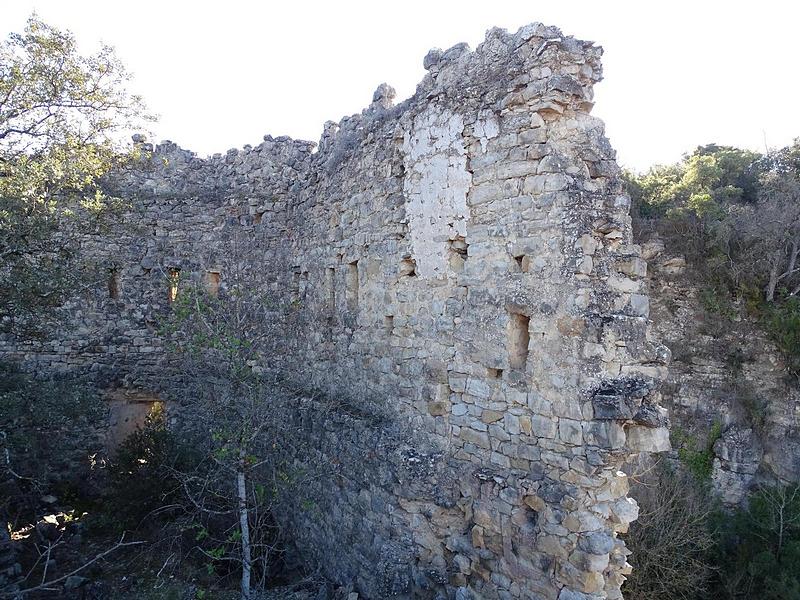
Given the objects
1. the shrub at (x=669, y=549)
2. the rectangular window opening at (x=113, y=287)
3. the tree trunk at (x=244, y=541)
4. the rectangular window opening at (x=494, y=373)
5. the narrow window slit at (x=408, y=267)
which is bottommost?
the shrub at (x=669, y=549)

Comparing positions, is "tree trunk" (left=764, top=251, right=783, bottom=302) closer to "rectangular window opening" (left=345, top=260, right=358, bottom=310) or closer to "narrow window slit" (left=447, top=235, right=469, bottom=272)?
"rectangular window opening" (left=345, top=260, right=358, bottom=310)

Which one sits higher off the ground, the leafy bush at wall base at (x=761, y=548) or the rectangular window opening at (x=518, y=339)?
the rectangular window opening at (x=518, y=339)

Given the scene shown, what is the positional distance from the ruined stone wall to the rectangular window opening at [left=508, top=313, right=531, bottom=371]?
2cm

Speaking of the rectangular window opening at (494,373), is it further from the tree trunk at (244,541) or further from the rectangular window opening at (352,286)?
the tree trunk at (244,541)

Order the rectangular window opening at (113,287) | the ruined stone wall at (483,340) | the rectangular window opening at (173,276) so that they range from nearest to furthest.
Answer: the ruined stone wall at (483,340) → the rectangular window opening at (173,276) → the rectangular window opening at (113,287)

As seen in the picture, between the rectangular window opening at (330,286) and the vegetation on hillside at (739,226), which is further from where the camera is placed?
the vegetation on hillside at (739,226)

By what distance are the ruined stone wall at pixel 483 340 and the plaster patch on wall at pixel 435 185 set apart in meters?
0.02

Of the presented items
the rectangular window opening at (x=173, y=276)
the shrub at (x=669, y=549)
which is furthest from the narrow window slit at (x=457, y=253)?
the shrub at (x=669, y=549)

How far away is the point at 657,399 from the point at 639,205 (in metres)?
11.9

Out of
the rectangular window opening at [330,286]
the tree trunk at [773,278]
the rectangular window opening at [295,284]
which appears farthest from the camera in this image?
the tree trunk at [773,278]

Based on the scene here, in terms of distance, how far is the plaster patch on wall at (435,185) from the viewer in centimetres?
507

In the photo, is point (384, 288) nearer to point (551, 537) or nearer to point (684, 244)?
point (551, 537)

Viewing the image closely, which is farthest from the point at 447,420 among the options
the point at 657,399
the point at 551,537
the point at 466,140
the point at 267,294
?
the point at 267,294

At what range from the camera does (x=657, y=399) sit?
4.21 m
